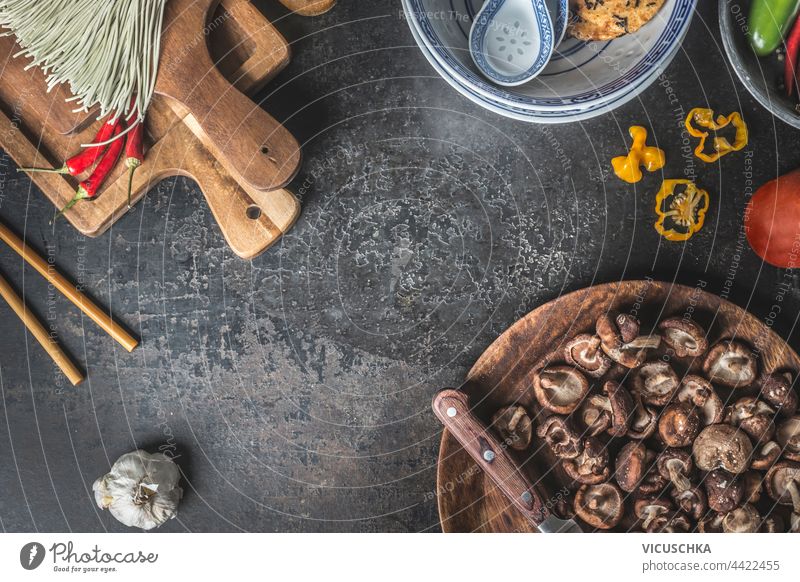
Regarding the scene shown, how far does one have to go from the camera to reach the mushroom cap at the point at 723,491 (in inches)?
43.3

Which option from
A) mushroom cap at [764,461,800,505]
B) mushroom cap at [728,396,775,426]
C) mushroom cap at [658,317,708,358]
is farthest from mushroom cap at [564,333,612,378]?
mushroom cap at [764,461,800,505]

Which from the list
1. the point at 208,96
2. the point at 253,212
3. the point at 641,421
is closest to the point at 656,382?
the point at 641,421

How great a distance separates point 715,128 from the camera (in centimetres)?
117

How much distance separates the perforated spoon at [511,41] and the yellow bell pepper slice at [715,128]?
1.09ft

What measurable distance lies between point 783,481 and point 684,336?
305 mm

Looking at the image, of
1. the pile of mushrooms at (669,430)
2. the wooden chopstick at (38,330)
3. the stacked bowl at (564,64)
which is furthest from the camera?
the wooden chopstick at (38,330)

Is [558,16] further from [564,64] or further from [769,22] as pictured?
[769,22]

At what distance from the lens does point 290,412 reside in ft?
3.99

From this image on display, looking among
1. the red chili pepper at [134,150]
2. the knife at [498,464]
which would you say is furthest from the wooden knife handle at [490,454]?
the red chili pepper at [134,150]

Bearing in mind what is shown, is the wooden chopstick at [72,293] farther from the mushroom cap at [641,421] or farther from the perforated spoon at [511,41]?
the mushroom cap at [641,421]

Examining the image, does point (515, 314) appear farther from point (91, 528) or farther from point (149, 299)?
point (91, 528)

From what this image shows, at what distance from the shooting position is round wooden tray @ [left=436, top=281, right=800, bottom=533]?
113cm

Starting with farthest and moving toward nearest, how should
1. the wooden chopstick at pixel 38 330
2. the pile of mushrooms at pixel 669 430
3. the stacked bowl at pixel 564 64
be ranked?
1. the wooden chopstick at pixel 38 330
2. the pile of mushrooms at pixel 669 430
3. the stacked bowl at pixel 564 64
